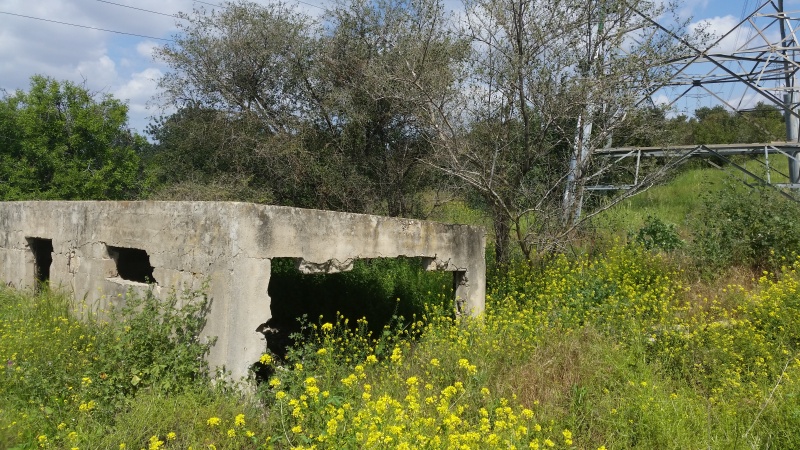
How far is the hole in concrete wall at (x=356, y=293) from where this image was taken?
8.73 m

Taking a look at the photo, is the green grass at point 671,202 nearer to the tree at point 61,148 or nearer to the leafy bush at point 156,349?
the leafy bush at point 156,349

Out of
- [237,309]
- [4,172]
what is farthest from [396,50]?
[4,172]

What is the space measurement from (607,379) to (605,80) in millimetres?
4565

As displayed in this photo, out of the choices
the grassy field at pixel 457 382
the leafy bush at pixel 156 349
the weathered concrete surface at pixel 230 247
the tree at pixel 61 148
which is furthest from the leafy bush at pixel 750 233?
the tree at pixel 61 148

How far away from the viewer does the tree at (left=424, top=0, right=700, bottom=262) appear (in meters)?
8.16

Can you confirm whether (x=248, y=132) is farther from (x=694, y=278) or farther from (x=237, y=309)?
(x=694, y=278)

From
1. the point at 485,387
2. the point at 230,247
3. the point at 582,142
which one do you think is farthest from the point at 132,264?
the point at 582,142

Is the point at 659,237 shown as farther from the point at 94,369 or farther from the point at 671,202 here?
the point at 94,369

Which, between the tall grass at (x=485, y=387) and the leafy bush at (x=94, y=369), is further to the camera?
the leafy bush at (x=94, y=369)

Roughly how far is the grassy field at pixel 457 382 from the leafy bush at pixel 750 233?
3.42ft

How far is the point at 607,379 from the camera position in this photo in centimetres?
511

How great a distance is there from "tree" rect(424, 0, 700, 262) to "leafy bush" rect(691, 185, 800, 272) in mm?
1443

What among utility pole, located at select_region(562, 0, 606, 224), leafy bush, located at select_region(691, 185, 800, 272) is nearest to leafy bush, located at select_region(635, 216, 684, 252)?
leafy bush, located at select_region(691, 185, 800, 272)

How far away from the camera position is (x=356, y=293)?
9312 millimetres
